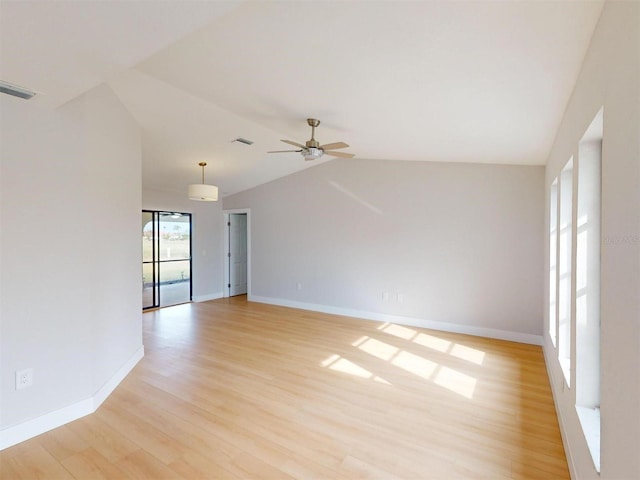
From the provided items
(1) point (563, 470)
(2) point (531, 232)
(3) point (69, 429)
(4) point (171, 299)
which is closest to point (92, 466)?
(3) point (69, 429)

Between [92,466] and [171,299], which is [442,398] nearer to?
[92,466]

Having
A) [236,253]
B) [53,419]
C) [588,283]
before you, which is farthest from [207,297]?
[588,283]

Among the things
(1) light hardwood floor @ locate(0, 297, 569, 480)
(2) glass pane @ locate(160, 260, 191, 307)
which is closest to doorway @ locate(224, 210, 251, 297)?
(2) glass pane @ locate(160, 260, 191, 307)

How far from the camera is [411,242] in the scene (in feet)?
17.3

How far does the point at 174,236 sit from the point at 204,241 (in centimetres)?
63

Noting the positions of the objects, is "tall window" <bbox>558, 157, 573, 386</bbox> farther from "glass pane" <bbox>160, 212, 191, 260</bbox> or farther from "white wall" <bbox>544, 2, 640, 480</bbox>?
"glass pane" <bbox>160, 212, 191, 260</bbox>

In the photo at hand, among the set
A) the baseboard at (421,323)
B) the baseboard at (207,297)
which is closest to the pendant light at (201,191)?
the baseboard at (421,323)

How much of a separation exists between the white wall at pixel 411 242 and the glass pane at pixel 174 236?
1669mm

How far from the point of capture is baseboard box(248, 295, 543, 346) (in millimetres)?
4473

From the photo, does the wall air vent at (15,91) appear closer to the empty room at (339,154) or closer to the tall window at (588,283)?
the empty room at (339,154)

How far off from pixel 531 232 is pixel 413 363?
2.51 m

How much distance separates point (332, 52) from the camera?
81.3 inches

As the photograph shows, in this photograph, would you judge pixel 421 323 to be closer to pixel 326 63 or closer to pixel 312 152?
pixel 312 152

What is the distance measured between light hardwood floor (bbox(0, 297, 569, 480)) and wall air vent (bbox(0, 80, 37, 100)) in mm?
A: 2389
